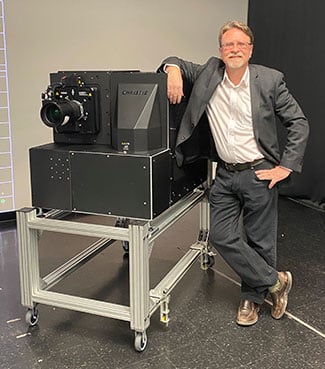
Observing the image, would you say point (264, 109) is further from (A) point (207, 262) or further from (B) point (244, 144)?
(A) point (207, 262)

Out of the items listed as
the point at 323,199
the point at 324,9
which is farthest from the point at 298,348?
the point at 324,9

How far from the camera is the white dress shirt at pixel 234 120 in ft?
7.61

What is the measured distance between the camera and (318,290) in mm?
2881

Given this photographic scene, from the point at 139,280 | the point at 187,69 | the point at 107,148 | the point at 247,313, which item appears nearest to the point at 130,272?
the point at 139,280

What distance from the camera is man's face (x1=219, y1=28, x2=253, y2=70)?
2.26 meters

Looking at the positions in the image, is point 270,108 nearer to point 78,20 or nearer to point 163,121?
point 163,121

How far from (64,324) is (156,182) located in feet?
2.94

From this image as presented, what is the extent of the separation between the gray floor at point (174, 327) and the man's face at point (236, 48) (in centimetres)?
126

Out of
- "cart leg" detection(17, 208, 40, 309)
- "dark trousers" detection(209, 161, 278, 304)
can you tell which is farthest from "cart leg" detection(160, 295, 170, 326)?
"cart leg" detection(17, 208, 40, 309)

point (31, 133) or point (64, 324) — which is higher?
point (31, 133)

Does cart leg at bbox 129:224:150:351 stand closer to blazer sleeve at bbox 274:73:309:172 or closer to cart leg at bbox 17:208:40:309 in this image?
cart leg at bbox 17:208:40:309

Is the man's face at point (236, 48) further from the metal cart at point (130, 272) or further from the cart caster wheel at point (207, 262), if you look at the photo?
the cart caster wheel at point (207, 262)

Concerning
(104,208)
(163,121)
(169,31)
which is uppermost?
(169,31)

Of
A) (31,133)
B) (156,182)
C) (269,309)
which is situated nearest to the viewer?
(156,182)
